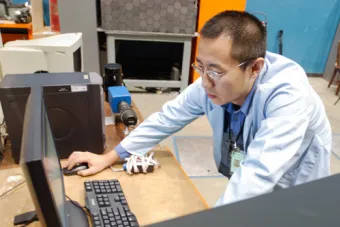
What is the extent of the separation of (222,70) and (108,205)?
57cm

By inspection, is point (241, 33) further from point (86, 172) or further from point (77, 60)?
point (77, 60)

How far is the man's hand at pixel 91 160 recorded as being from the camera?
1.22 metres

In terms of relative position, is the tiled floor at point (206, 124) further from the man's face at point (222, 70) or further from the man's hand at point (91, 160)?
the man's face at point (222, 70)

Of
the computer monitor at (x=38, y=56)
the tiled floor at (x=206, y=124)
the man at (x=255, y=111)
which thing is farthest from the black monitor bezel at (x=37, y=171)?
the tiled floor at (x=206, y=124)

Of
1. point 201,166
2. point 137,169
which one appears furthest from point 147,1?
point 137,169

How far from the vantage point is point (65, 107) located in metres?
1.23

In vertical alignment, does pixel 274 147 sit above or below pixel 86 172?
above

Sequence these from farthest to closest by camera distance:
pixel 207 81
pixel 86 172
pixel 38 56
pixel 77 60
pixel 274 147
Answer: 1. pixel 77 60
2. pixel 38 56
3. pixel 86 172
4. pixel 207 81
5. pixel 274 147

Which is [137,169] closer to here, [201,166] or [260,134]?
[260,134]

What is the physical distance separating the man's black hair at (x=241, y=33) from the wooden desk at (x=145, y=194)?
486mm

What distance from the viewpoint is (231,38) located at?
1.02 metres

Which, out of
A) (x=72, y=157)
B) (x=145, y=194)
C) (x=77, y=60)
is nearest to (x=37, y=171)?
(x=145, y=194)

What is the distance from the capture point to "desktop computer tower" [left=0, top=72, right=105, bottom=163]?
114 centimetres

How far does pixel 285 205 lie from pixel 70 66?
1541 mm
